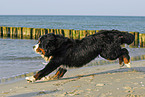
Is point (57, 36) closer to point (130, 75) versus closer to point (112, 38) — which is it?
point (112, 38)

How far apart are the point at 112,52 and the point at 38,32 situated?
17.5 metres

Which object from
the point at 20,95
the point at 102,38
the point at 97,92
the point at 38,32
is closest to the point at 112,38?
the point at 102,38

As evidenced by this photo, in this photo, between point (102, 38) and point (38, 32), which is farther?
point (38, 32)

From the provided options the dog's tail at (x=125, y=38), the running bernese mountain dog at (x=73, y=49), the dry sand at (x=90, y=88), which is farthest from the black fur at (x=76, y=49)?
the dry sand at (x=90, y=88)

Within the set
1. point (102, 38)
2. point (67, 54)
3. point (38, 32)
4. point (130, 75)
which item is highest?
point (102, 38)

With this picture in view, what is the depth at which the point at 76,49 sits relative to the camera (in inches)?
194

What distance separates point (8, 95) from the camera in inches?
153

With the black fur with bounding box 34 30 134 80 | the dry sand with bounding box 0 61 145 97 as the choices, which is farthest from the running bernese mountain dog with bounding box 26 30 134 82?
the dry sand with bounding box 0 61 145 97

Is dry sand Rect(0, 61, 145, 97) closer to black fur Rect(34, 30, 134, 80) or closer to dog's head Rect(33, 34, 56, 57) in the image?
black fur Rect(34, 30, 134, 80)

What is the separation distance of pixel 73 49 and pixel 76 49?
0.06 meters

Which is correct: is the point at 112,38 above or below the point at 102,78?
above

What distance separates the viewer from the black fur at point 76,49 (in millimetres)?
4770

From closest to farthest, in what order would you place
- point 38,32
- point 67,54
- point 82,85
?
1. point 82,85
2. point 67,54
3. point 38,32

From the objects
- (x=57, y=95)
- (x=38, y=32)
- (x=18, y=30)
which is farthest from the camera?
(x=18, y=30)
